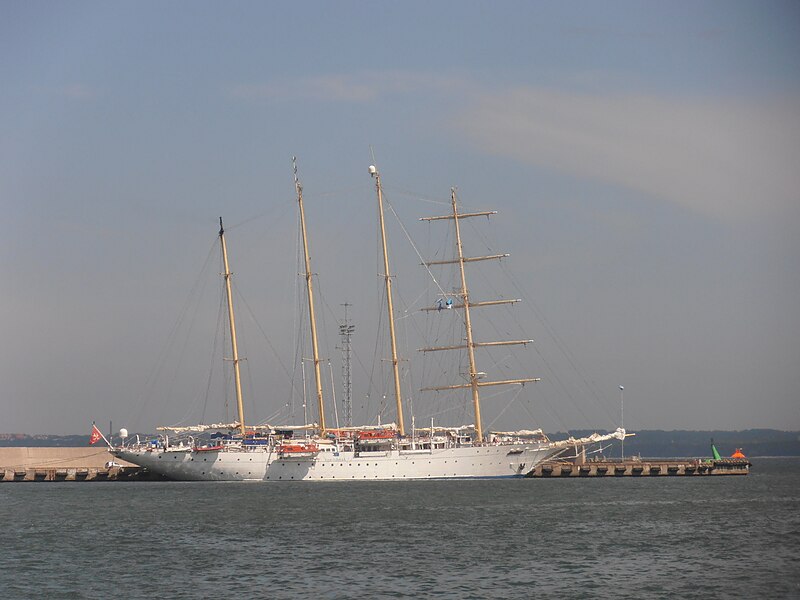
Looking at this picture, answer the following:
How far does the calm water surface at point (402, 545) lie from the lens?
116 feet

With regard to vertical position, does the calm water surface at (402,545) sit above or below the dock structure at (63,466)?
below

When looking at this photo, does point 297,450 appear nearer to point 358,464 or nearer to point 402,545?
point 358,464

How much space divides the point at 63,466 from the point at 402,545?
6744cm

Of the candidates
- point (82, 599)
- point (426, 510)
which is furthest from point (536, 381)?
point (82, 599)

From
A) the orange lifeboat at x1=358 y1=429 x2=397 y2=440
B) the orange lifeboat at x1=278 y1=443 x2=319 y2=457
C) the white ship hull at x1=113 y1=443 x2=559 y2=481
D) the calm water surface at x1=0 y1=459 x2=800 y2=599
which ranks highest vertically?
the orange lifeboat at x1=358 y1=429 x2=397 y2=440

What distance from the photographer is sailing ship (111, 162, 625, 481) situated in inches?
3494

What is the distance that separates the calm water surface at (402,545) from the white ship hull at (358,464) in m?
13.0

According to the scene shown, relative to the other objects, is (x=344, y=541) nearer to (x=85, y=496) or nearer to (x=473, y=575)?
(x=473, y=575)

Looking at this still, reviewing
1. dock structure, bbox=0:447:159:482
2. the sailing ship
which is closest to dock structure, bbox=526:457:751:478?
the sailing ship

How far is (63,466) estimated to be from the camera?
105 metres

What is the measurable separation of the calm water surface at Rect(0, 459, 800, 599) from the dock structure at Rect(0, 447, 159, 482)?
73.6 ft

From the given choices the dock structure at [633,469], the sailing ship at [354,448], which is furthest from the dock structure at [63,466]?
the dock structure at [633,469]

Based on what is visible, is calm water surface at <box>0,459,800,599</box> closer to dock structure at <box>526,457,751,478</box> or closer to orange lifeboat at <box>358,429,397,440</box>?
orange lifeboat at <box>358,429,397,440</box>

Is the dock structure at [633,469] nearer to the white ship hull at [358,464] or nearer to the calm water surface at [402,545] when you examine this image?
the white ship hull at [358,464]
